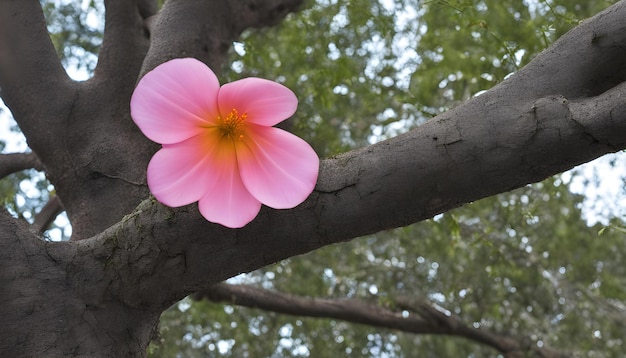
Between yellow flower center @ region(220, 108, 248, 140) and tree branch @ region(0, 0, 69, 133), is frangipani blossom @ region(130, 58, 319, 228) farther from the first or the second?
tree branch @ region(0, 0, 69, 133)

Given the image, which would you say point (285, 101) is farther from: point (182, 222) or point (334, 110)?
point (334, 110)

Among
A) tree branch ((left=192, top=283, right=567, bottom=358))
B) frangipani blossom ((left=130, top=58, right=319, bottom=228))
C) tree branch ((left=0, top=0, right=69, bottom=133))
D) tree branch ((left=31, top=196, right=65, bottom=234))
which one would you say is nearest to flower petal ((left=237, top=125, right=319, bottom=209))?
frangipani blossom ((left=130, top=58, right=319, bottom=228))

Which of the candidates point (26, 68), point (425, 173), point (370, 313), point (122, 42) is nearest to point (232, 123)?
point (425, 173)

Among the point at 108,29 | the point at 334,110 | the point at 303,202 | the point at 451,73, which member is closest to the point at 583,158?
the point at 303,202

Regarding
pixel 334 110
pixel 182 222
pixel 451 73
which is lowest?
pixel 334 110

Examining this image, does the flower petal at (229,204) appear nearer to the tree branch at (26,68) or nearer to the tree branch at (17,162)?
the tree branch at (26,68)

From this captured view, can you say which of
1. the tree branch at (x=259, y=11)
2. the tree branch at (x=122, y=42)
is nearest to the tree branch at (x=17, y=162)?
the tree branch at (x=122, y=42)

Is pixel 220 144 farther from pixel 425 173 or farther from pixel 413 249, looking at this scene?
pixel 413 249

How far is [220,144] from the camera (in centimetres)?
167

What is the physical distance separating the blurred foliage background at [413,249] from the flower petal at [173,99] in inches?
93.0

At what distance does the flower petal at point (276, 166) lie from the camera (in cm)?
159

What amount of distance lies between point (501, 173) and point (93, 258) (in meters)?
0.98

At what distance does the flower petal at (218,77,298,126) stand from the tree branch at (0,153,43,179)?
4.25 ft

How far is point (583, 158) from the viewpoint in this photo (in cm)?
151
